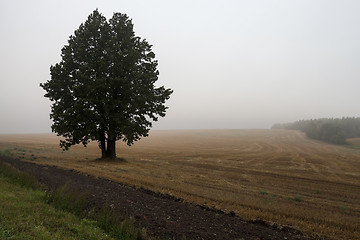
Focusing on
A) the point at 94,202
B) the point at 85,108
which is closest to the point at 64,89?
the point at 85,108

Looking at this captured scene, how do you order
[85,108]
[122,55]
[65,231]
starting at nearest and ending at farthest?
[65,231], [85,108], [122,55]

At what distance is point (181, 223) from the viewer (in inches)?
303

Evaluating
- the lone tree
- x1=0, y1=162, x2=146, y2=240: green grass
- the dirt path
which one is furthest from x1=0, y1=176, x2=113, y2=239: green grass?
the lone tree

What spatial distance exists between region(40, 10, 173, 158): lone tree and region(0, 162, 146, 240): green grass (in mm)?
14235

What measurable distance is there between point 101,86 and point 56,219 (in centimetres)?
1779

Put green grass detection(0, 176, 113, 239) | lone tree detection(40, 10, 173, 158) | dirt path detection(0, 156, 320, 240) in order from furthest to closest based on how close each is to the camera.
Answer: lone tree detection(40, 10, 173, 158) → dirt path detection(0, 156, 320, 240) → green grass detection(0, 176, 113, 239)

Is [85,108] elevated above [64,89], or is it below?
below

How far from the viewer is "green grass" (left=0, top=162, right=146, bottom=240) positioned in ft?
17.7

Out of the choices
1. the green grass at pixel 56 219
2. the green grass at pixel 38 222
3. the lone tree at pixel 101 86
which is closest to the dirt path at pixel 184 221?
the green grass at pixel 56 219

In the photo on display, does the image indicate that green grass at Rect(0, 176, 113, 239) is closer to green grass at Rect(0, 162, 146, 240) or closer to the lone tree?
green grass at Rect(0, 162, 146, 240)

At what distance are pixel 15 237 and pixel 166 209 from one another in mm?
5671

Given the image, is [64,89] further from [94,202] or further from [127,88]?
[94,202]

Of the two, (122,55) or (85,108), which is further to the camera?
(122,55)

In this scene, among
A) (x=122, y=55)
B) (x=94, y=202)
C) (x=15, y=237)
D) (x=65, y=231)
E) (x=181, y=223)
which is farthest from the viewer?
(x=122, y=55)
